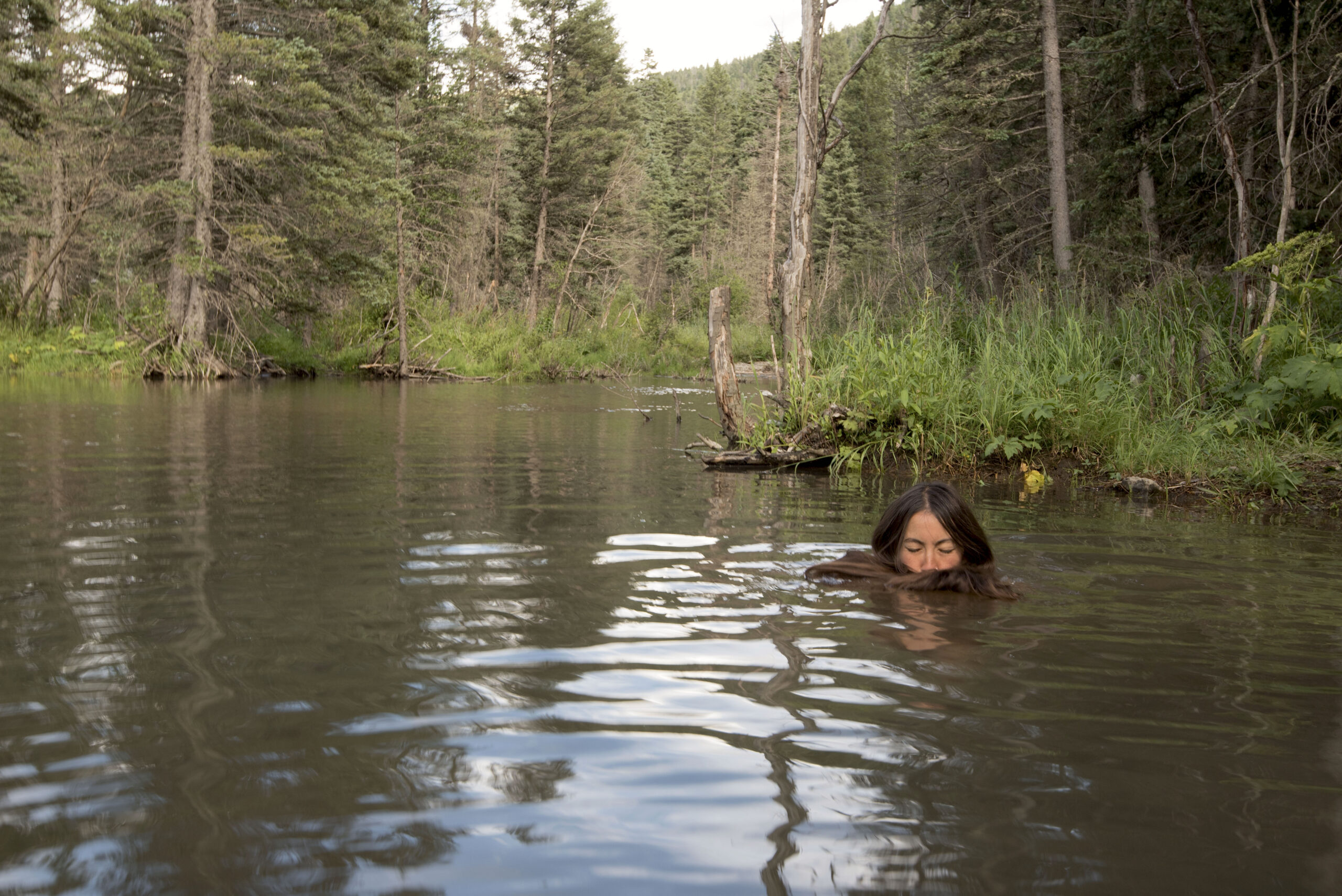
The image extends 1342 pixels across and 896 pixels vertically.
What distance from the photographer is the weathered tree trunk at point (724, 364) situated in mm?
12383

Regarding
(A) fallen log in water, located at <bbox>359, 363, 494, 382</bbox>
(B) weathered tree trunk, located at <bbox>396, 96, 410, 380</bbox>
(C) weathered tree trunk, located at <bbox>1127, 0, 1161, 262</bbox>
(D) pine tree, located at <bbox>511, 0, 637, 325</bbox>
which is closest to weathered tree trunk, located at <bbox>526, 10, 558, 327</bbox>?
(D) pine tree, located at <bbox>511, 0, 637, 325</bbox>

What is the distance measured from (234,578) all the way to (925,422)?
7.50m

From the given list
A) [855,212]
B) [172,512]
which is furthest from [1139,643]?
[855,212]

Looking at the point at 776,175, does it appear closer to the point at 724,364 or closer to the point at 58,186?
the point at 58,186

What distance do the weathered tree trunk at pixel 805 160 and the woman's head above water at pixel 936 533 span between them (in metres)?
6.46

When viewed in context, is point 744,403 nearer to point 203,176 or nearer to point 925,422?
point 925,422

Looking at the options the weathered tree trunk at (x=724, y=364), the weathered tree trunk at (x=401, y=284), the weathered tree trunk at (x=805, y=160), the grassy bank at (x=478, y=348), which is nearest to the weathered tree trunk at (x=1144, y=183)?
the weathered tree trunk at (x=805, y=160)

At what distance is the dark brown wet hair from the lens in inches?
215

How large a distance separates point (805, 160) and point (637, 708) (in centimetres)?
974

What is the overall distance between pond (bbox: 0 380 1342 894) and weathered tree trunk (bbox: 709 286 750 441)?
15.6ft

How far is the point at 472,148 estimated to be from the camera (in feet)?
106

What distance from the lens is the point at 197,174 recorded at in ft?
79.0

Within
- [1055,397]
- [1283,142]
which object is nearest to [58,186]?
[1055,397]

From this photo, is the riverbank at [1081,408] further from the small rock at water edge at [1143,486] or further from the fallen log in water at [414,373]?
the fallen log in water at [414,373]
